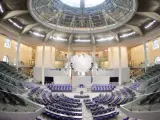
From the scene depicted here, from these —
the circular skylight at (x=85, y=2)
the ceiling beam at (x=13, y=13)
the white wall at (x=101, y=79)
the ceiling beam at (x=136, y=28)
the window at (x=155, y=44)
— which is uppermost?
the circular skylight at (x=85, y=2)

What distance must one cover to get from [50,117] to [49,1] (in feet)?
71.0

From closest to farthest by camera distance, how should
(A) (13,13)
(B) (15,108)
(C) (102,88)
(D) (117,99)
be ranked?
1. (B) (15,108)
2. (D) (117,99)
3. (A) (13,13)
4. (C) (102,88)

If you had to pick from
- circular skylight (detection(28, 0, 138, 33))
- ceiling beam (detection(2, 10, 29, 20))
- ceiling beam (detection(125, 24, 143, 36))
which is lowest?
ceiling beam (detection(125, 24, 143, 36))

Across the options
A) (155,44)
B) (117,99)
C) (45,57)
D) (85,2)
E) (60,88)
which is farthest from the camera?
(45,57)

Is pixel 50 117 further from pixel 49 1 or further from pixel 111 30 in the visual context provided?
pixel 111 30

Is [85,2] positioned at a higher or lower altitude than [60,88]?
higher

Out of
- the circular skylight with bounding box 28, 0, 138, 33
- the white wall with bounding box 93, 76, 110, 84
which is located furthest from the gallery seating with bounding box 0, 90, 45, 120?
Result: the white wall with bounding box 93, 76, 110, 84

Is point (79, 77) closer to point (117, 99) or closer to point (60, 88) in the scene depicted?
point (60, 88)

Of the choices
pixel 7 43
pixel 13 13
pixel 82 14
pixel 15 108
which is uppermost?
pixel 82 14

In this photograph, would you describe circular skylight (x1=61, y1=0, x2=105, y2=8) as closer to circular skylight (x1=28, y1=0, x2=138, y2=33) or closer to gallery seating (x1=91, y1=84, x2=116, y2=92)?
circular skylight (x1=28, y1=0, x2=138, y2=33)

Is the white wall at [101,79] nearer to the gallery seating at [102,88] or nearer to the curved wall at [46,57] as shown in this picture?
the gallery seating at [102,88]

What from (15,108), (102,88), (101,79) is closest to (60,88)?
(102,88)

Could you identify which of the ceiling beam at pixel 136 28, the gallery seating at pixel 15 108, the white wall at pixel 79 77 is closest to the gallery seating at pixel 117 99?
the white wall at pixel 79 77

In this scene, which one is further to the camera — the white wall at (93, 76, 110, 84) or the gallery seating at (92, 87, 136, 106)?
the white wall at (93, 76, 110, 84)
